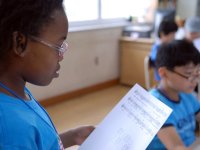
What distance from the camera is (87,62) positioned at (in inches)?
154

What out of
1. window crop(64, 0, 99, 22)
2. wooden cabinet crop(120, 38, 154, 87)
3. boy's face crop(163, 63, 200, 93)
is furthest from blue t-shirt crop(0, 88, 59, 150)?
wooden cabinet crop(120, 38, 154, 87)

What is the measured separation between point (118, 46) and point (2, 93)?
3779 mm

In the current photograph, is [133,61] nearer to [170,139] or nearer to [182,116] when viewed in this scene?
[182,116]

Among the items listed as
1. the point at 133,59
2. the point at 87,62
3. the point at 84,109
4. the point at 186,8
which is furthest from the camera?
the point at 186,8

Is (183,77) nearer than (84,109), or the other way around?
(183,77)

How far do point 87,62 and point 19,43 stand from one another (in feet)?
10.9

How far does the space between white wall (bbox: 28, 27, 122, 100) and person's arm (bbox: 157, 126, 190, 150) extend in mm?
2389

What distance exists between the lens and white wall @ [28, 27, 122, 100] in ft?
11.7

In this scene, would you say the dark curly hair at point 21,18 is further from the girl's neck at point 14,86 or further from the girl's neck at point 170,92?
the girl's neck at point 170,92

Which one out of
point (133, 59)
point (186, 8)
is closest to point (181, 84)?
point (133, 59)

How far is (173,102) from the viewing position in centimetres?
128

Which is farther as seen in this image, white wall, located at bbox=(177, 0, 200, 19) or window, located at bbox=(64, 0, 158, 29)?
white wall, located at bbox=(177, 0, 200, 19)

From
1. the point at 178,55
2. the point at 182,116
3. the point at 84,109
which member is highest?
the point at 178,55

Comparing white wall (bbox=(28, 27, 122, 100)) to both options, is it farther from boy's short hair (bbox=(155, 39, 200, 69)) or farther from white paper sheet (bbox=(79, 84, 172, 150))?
white paper sheet (bbox=(79, 84, 172, 150))
